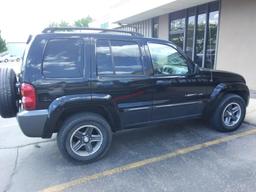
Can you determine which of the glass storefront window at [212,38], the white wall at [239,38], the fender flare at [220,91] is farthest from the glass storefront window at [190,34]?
the fender flare at [220,91]

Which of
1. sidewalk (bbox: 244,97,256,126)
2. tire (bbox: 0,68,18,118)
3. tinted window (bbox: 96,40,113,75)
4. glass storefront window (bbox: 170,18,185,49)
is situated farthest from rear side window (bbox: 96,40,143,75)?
glass storefront window (bbox: 170,18,185,49)

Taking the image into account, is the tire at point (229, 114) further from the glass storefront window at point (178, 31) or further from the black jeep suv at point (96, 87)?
the glass storefront window at point (178, 31)

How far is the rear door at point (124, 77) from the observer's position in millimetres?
3574

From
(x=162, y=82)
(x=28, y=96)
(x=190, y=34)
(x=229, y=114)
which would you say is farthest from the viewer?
(x=190, y=34)

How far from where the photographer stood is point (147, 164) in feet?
11.7

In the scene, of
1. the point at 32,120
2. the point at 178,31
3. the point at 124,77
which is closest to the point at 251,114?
the point at 124,77

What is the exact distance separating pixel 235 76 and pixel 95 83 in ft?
9.29

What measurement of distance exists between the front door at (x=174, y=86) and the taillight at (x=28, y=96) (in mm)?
1856

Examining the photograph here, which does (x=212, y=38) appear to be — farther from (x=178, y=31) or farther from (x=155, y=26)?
(x=155, y=26)

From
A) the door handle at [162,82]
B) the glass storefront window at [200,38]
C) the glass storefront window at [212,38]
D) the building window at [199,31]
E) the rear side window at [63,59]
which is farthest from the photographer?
the glass storefront window at [200,38]

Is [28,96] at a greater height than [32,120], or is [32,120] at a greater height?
[28,96]

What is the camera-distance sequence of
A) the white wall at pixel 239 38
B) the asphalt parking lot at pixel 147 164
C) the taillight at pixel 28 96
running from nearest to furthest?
the asphalt parking lot at pixel 147 164, the taillight at pixel 28 96, the white wall at pixel 239 38

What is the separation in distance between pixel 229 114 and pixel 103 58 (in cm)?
279

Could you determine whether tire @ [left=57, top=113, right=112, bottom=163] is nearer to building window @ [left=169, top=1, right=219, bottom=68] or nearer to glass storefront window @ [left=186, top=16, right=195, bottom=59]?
building window @ [left=169, top=1, right=219, bottom=68]
